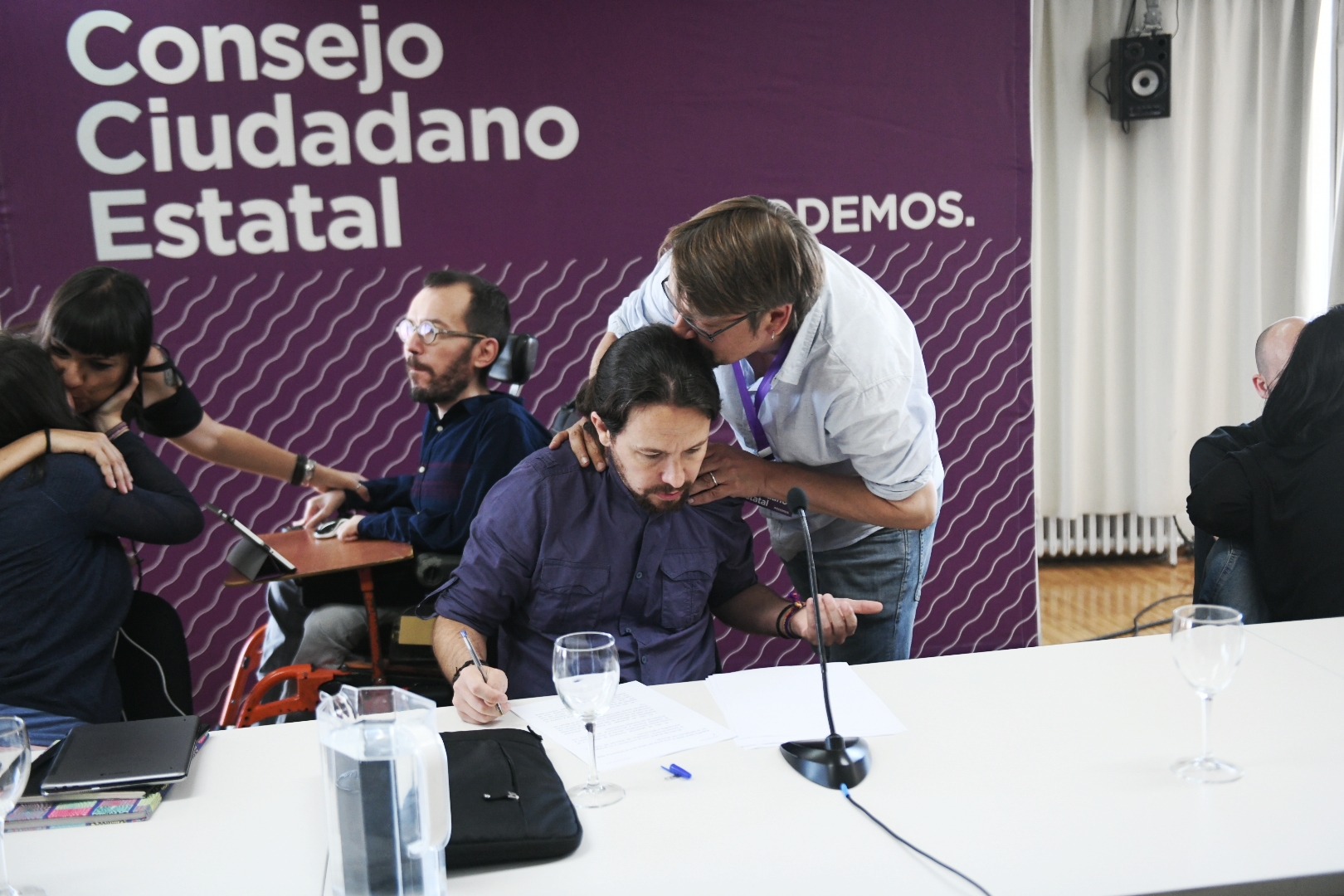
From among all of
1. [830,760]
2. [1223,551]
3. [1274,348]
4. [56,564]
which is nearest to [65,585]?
[56,564]

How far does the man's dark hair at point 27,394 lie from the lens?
2.09 meters

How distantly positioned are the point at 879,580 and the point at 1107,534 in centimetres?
325

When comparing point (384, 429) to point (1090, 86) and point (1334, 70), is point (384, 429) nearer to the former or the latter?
point (1090, 86)

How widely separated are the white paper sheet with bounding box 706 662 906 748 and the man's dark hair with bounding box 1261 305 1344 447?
Answer: 1231mm

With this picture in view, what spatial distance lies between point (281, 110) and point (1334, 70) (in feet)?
14.9

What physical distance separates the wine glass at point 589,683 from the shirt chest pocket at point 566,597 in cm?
55

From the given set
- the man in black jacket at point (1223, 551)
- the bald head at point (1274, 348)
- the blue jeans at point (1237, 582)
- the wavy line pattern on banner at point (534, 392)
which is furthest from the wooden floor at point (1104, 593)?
the blue jeans at point (1237, 582)

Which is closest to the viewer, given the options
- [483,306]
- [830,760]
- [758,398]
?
[830,760]

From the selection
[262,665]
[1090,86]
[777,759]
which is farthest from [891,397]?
[1090,86]

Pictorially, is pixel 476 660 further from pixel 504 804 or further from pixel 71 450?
pixel 71 450

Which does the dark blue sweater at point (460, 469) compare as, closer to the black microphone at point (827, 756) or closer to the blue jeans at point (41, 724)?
the blue jeans at point (41, 724)

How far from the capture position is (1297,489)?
232 centimetres

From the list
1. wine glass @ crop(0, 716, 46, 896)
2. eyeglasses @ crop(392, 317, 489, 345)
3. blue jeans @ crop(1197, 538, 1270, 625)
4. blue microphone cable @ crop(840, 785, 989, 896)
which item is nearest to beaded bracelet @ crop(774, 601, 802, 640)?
blue microphone cable @ crop(840, 785, 989, 896)

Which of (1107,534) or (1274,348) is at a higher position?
(1274,348)
